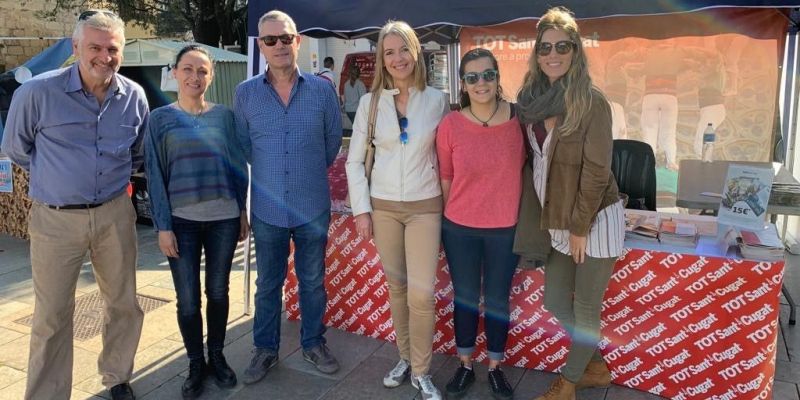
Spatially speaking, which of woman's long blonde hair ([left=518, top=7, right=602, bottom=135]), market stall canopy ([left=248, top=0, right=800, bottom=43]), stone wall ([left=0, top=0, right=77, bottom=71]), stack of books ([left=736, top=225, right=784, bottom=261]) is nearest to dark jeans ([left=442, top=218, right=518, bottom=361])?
woman's long blonde hair ([left=518, top=7, right=602, bottom=135])

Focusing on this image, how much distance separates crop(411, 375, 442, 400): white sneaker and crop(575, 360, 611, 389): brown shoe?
0.73 meters

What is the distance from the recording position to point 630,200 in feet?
13.1

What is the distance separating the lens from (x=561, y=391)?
2.76m

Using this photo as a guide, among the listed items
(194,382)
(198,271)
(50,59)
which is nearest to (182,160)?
(198,271)

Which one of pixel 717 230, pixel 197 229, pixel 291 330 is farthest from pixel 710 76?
pixel 197 229

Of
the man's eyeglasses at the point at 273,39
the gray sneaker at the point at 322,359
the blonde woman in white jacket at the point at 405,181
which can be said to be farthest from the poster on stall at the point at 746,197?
the man's eyeglasses at the point at 273,39

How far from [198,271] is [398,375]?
1.16 metres

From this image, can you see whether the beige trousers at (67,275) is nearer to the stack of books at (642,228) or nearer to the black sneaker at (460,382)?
the black sneaker at (460,382)

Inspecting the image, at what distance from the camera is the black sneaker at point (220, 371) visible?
3068 mm

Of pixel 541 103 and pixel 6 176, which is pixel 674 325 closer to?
pixel 541 103

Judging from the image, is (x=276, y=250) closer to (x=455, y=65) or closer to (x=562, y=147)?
(x=562, y=147)

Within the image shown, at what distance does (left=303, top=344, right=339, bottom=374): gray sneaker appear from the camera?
322 cm

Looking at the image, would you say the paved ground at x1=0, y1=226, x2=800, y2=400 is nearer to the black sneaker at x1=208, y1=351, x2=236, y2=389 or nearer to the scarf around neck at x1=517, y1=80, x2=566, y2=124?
the black sneaker at x1=208, y1=351, x2=236, y2=389

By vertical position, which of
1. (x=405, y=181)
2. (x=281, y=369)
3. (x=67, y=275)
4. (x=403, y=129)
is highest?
(x=403, y=129)
